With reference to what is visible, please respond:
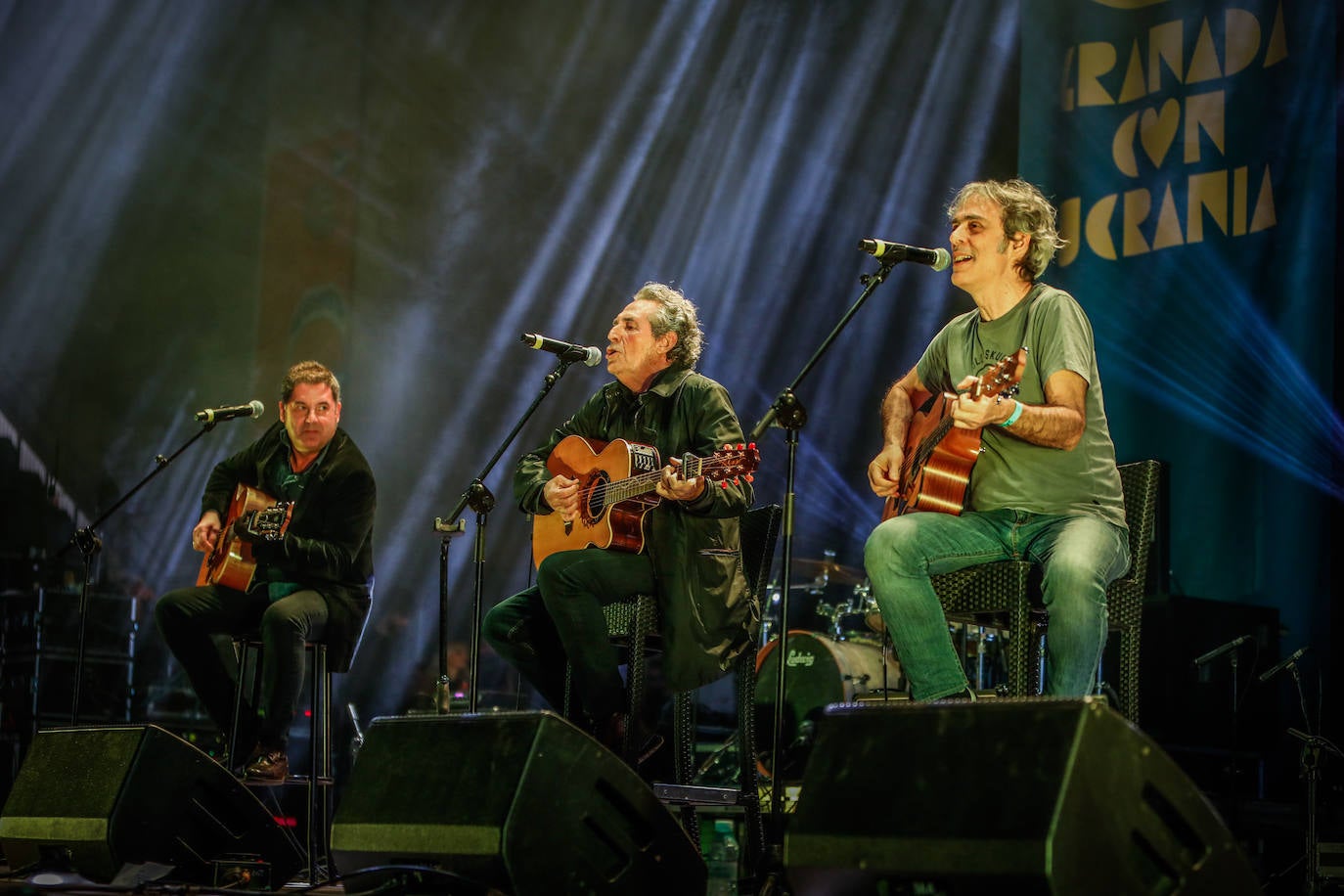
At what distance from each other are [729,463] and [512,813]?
1.58m

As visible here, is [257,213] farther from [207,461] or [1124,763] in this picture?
[1124,763]

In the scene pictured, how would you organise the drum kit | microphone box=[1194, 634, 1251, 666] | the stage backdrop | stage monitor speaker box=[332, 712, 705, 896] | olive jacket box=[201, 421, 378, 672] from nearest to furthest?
stage monitor speaker box=[332, 712, 705, 896], olive jacket box=[201, 421, 378, 672], microphone box=[1194, 634, 1251, 666], the drum kit, the stage backdrop

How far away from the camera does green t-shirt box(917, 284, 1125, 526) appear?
3539 mm

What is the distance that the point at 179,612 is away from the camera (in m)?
4.92

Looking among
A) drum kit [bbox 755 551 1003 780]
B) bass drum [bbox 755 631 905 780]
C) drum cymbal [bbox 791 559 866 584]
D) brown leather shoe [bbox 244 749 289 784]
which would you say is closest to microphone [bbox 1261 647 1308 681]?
drum kit [bbox 755 551 1003 780]

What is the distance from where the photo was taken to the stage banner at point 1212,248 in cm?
612

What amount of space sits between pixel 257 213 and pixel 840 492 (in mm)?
4080

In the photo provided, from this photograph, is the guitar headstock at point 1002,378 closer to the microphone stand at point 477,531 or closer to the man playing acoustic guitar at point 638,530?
the man playing acoustic guitar at point 638,530

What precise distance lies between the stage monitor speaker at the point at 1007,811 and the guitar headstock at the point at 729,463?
161 cm

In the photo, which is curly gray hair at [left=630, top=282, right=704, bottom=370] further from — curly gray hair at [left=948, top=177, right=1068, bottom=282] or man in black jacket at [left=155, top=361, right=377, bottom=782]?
man in black jacket at [left=155, top=361, right=377, bottom=782]

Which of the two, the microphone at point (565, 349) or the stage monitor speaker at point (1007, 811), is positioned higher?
the microphone at point (565, 349)

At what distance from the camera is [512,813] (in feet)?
8.52

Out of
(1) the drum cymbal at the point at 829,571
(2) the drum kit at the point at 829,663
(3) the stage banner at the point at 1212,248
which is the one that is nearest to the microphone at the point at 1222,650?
(3) the stage banner at the point at 1212,248

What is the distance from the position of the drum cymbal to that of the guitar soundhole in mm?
3332
